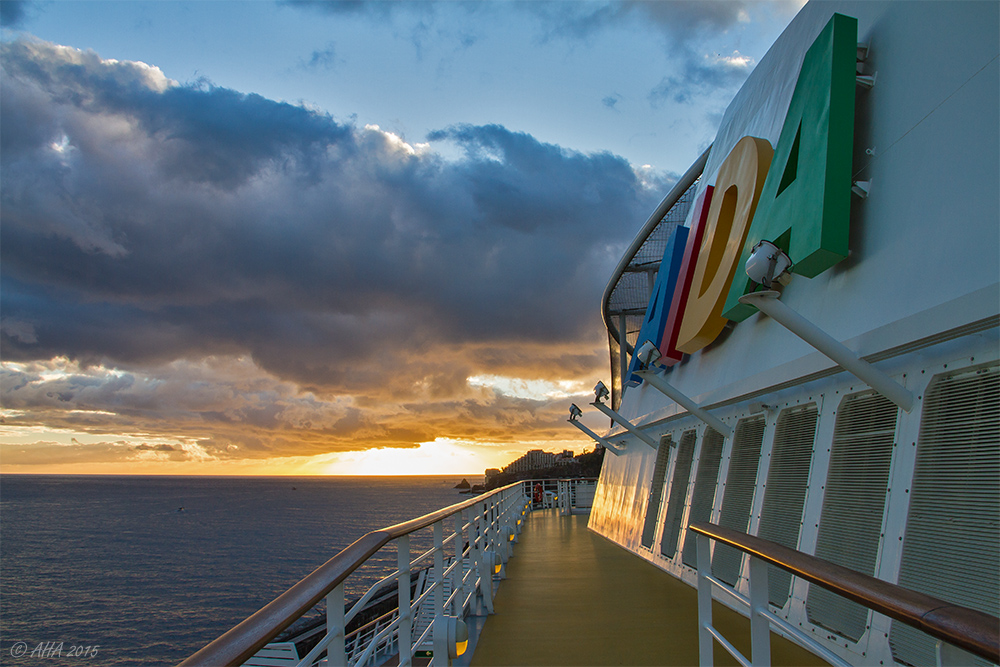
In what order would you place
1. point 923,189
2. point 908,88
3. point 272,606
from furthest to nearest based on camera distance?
point 908,88 < point 923,189 < point 272,606

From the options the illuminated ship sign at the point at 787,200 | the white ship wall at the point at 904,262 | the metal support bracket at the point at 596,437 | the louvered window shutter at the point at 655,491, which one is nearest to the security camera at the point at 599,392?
the louvered window shutter at the point at 655,491

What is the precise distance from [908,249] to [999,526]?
65.3 inches

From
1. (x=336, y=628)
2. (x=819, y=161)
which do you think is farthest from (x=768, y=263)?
(x=336, y=628)

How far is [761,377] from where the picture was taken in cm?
508

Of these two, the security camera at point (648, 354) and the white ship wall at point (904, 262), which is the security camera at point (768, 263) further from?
the security camera at point (648, 354)

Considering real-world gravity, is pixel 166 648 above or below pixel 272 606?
below

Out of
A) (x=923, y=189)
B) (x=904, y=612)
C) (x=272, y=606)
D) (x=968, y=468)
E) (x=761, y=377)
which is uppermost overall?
(x=923, y=189)

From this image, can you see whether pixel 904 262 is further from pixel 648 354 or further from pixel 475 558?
pixel 475 558

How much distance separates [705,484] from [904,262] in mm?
3714

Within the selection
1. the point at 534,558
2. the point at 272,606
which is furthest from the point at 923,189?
the point at 534,558

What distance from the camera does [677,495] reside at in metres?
7.68

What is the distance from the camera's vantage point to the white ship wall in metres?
3.11

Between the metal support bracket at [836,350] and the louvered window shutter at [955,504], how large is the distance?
6.0 inches

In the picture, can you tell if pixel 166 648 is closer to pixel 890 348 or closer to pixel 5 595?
pixel 5 595
